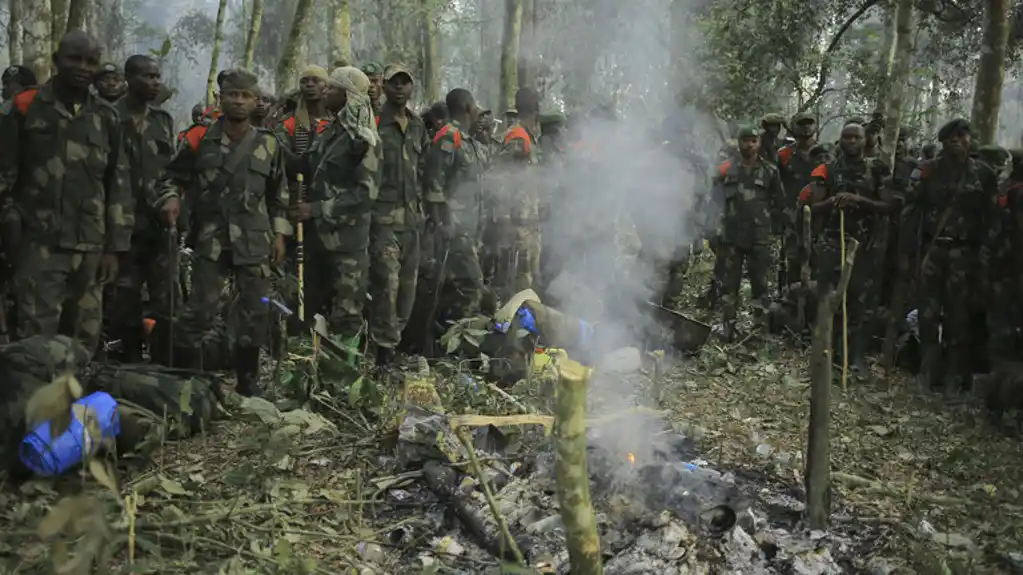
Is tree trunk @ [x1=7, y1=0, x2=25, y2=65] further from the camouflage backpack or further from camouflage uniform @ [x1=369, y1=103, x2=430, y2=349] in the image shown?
the camouflage backpack

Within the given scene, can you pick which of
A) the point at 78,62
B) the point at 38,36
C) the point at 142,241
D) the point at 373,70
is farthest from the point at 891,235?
the point at 38,36

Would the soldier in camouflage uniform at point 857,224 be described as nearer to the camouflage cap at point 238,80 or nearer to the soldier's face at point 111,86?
the camouflage cap at point 238,80

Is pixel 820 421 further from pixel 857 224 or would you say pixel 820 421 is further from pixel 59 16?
pixel 59 16

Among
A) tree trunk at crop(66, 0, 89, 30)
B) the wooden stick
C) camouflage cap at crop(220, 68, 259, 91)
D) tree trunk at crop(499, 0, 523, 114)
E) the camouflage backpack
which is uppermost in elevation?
tree trunk at crop(499, 0, 523, 114)

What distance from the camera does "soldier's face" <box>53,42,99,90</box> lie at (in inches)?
201

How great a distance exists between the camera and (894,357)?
7707mm

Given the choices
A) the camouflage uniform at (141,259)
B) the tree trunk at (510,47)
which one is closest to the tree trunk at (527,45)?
the tree trunk at (510,47)

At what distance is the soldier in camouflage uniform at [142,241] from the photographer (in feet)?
20.4

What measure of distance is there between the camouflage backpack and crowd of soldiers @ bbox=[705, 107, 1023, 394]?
420cm

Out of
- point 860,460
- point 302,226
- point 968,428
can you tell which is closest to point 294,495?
point 302,226

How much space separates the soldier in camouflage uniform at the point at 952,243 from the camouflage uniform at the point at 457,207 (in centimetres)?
373

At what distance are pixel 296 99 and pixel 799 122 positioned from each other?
5295mm

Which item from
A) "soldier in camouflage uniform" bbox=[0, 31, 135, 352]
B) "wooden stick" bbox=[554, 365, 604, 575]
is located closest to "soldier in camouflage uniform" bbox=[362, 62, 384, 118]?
"soldier in camouflage uniform" bbox=[0, 31, 135, 352]

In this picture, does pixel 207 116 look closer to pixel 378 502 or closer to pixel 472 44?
pixel 378 502
